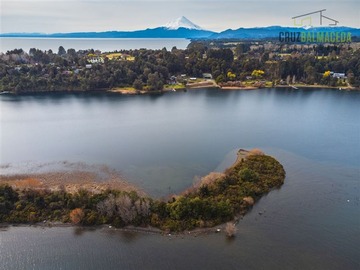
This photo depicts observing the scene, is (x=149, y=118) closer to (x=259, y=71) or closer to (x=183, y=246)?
(x=183, y=246)

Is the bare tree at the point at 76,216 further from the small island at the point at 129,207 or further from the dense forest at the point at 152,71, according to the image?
the dense forest at the point at 152,71

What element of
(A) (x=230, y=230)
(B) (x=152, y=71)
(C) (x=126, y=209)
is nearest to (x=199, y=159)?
(A) (x=230, y=230)

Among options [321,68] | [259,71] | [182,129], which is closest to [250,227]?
[182,129]

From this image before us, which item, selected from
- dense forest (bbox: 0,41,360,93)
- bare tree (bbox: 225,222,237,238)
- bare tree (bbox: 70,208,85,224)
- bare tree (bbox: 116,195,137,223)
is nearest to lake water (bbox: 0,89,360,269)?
bare tree (bbox: 225,222,237,238)

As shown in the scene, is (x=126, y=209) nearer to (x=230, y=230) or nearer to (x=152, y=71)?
(x=230, y=230)

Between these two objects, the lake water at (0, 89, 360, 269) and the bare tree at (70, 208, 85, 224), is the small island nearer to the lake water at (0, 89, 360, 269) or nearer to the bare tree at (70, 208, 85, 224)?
the bare tree at (70, 208, 85, 224)
